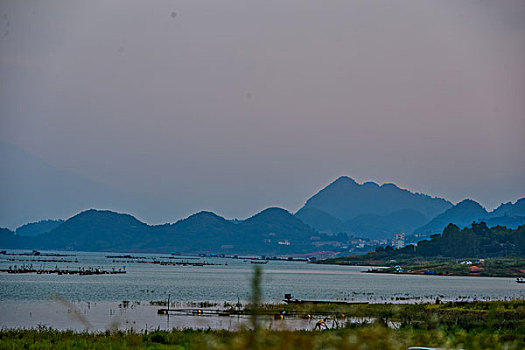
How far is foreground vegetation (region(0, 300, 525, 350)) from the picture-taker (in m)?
6.91

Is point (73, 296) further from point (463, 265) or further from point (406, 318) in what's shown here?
point (463, 265)

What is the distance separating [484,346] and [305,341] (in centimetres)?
1195

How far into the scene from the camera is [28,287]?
278ft

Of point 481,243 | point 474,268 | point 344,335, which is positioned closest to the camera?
point 344,335

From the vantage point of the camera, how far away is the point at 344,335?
19.3 m

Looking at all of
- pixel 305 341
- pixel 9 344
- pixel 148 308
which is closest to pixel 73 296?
pixel 148 308

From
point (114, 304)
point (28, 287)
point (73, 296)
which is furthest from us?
point (28, 287)

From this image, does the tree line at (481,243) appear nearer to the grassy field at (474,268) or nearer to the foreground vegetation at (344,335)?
the grassy field at (474,268)

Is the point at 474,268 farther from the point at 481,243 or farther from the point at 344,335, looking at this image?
the point at 344,335

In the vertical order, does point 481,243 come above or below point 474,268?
above

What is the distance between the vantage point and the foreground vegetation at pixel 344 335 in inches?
272

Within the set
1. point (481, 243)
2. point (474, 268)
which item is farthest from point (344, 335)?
point (481, 243)

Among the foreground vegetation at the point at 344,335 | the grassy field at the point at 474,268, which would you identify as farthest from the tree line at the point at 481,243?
the foreground vegetation at the point at 344,335

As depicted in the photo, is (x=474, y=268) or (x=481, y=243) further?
(x=481, y=243)
